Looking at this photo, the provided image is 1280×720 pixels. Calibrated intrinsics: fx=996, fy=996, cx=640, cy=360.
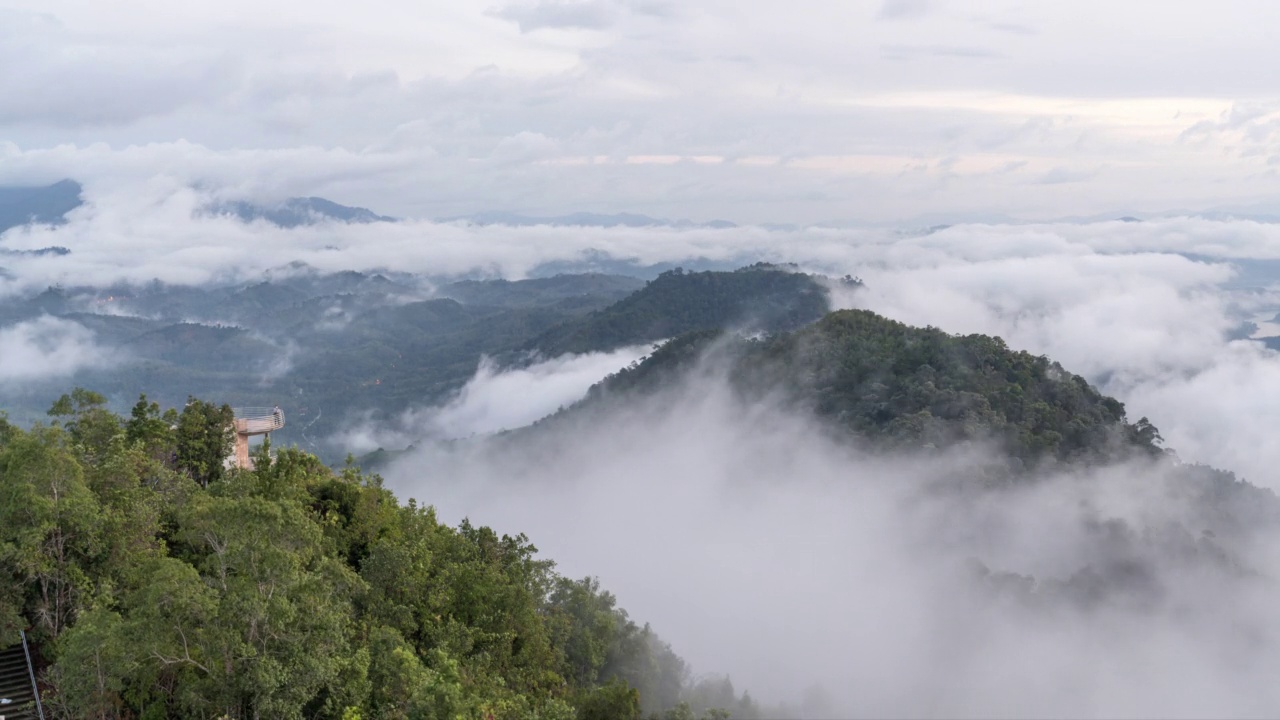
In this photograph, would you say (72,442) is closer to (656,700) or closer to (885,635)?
(656,700)

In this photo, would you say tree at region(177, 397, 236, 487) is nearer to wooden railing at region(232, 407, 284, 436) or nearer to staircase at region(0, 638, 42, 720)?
wooden railing at region(232, 407, 284, 436)

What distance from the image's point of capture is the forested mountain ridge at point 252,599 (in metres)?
19.5

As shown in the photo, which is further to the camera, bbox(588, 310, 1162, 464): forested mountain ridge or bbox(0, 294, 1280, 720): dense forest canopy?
bbox(588, 310, 1162, 464): forested mountain ridge

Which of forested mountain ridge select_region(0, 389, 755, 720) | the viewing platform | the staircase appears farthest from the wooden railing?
the staircase

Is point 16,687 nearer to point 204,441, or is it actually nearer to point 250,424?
point 204,441

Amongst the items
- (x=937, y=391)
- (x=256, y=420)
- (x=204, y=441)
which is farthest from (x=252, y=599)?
(x=937, y=391)

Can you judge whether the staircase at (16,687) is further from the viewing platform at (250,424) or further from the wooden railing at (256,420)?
the wooden railing at (256,420)

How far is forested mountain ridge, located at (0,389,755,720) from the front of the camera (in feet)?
64.1

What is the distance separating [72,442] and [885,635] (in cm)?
5400

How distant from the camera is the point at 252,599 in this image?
19203 mm

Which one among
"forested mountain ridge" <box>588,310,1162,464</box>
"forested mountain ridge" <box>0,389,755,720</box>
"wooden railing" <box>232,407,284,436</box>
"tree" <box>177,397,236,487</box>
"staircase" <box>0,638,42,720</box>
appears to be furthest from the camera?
"forested mountain ridge" <box>588,310,1162,464</box>

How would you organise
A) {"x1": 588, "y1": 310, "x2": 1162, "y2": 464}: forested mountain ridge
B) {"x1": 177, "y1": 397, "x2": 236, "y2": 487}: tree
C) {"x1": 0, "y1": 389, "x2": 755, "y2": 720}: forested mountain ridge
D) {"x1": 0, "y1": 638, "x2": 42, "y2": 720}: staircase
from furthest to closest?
{"x1": 588, "y1": 310, "x2": 1162, "y2": 464}: forested mountain ridge, {"x1": 177, "y1": 397, "x2": 236, "y2": 487}: tree, {"x1": 0, "y1": 638, "x2": 42, "y2": 720}: staircase, {"x1": 0, "y1": 389, "x2": 755, "y2": 720}: forested mountain ridge

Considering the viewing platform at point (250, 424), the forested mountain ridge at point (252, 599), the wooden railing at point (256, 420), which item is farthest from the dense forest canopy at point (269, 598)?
the wooden railing at point (256, 420)

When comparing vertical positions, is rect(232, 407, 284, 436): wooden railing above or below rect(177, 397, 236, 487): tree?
below
